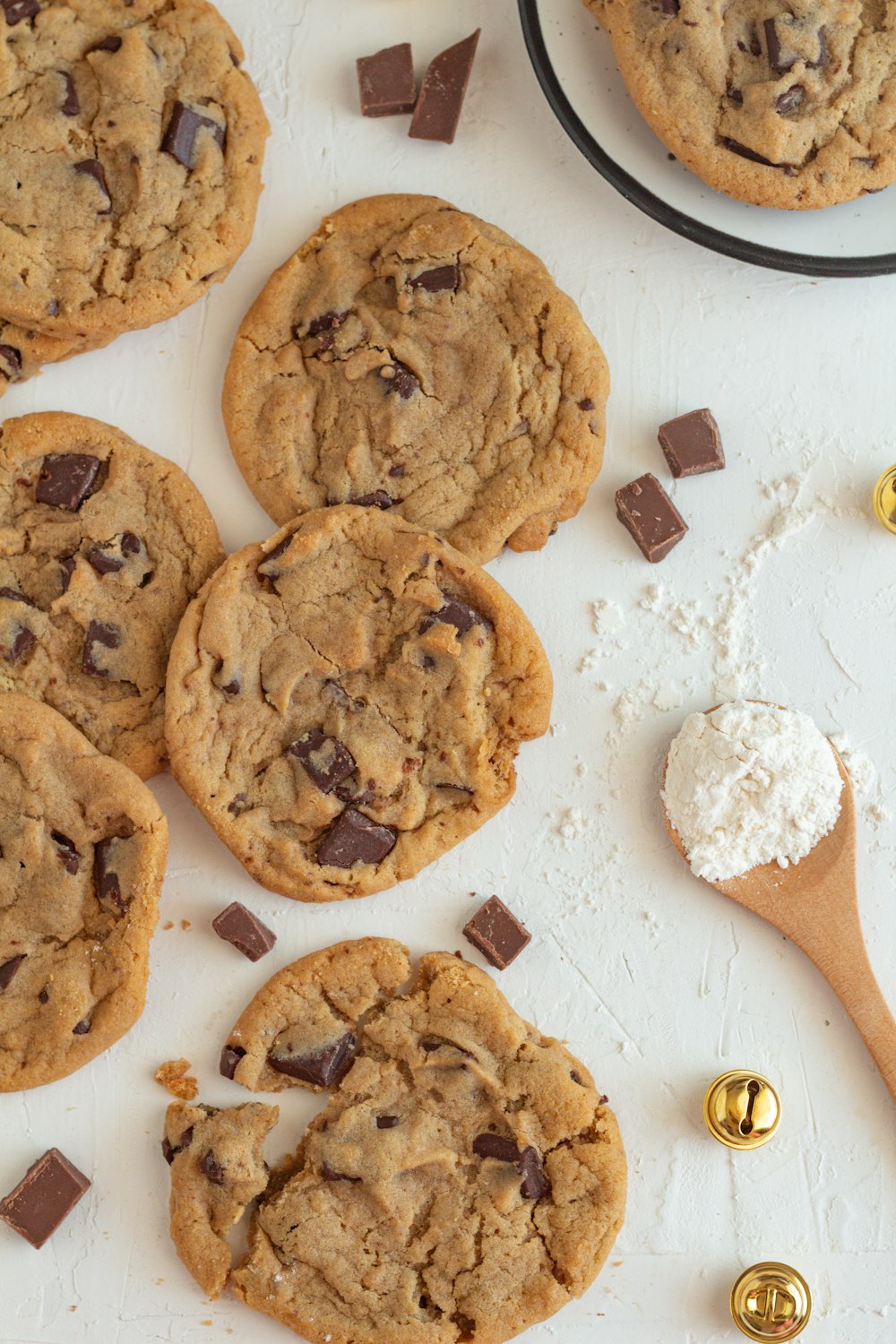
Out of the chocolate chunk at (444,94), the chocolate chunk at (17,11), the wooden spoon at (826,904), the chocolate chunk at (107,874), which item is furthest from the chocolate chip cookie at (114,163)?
the wooden spoon at (826,904)

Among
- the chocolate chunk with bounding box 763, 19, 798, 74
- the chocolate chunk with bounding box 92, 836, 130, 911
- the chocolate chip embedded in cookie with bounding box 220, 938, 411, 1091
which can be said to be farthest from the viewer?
the chocolate chip embedded in cookie with bounding box 220, 938, 411, 1091

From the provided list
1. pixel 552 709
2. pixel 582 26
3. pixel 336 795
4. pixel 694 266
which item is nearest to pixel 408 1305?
pixel 336 795

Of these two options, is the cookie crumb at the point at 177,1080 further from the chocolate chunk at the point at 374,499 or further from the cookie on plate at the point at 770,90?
the cookie on plate at the point at 770,90

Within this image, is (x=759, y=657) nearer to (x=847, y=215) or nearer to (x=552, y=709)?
(x=552, y=709)

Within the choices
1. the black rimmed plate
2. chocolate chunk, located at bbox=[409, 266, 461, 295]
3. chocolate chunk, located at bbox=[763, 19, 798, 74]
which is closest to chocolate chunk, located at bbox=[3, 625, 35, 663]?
chocolate chunk, located at bbox=[409, 266, 461, 295]

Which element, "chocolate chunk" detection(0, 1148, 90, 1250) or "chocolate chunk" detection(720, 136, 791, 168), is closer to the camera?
"chocolate chunk" detection(720, 136, 791, 168)

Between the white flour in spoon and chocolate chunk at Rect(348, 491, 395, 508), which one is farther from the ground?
chocolate chunk at Rect(348, 491, 395, 508)

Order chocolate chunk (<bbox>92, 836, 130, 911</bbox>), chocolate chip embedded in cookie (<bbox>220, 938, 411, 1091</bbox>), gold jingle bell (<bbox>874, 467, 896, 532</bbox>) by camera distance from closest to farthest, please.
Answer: chocolate chunk (<bbox>92, 836, 130, 911</bbox>) → chocolate chip embedded in cookie (<bbox>220, 938, 411, 1091</bbox>) → gold jingle bell (<bbox>874, 467, 896, 532</bbox>)

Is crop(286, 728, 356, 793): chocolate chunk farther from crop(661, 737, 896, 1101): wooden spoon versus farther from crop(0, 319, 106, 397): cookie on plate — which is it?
crop(0, 319, 106, 397): cookie on plate
